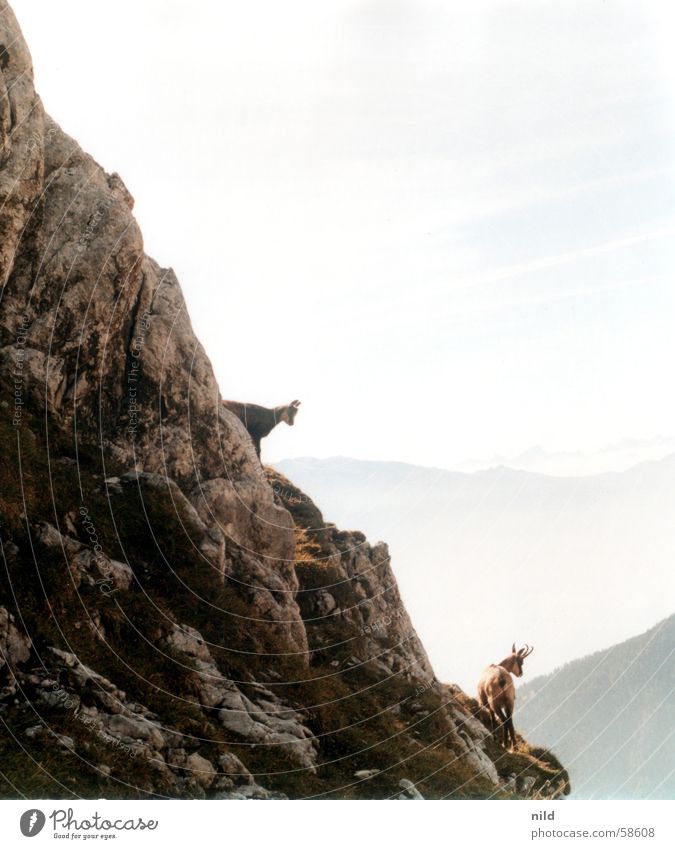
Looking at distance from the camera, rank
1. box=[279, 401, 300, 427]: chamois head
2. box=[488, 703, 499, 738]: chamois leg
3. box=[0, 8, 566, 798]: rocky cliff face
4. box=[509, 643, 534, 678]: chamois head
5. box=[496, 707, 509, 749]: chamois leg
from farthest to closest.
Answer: box=[509, 643, 534, 678]: chamois head → box=[279, 401, 300, 427]: chamois head → box=[488, 703, 499, 738]: chamois leg → box=[496, 707, 509, 749]: chamois leg → box=[0, 8, 566, 798]: rocky cliff face

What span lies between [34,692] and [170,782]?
13.2 feet

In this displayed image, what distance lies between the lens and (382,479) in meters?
67.9

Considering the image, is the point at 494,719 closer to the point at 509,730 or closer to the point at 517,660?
the point at 509,730

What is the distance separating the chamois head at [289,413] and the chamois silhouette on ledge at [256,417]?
0.55 feet

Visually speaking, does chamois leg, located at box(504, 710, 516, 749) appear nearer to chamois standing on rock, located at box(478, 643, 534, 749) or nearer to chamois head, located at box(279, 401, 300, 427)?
chamois standing on rock, located at box(478, 643, 534, 749)

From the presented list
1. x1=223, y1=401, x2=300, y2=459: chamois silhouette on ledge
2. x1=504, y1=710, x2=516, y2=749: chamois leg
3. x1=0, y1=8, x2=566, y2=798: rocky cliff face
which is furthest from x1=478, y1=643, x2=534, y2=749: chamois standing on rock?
x1=223, y1=401, x2=300, y2=459: chamois silhouette on ledge

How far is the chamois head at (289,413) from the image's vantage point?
4196cm

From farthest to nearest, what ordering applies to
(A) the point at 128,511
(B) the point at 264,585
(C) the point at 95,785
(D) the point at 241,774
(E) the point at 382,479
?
(E) the point at 382,479 → (B) the point at 264,585 → (A) the point at 128,511 → (D) the point at 241,774 → (C) the point at 95,785

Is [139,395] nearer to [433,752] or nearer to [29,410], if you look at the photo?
[29,410]

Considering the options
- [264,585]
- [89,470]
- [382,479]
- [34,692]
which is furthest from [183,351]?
[382,479]
